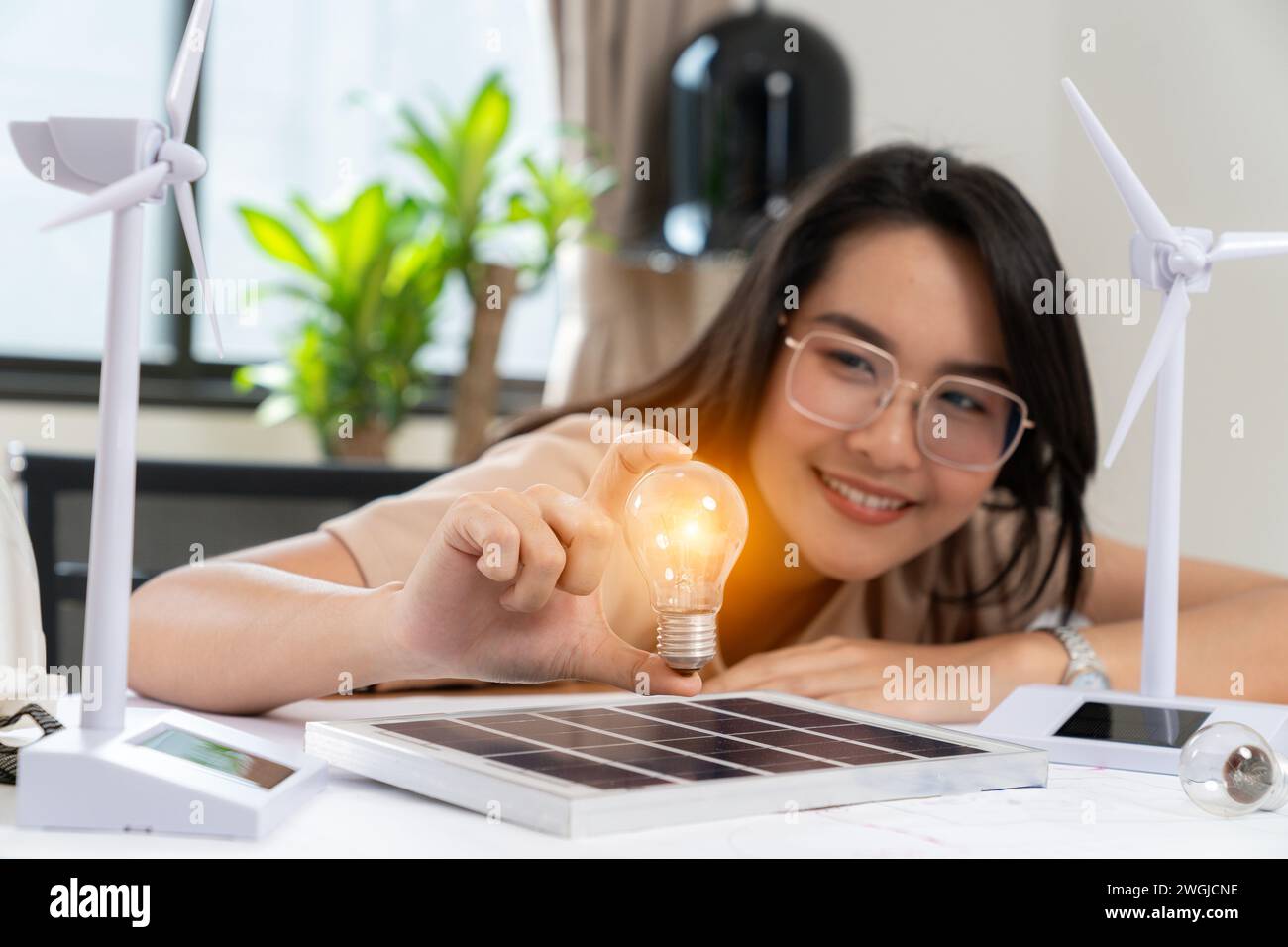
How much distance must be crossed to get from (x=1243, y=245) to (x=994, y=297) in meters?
0.37

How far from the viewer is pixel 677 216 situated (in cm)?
361

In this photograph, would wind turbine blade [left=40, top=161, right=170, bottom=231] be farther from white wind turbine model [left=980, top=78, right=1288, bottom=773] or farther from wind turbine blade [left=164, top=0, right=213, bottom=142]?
white wind turbine model [left=980, top=78, right=1288, bottom=773]

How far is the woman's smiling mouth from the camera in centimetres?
149

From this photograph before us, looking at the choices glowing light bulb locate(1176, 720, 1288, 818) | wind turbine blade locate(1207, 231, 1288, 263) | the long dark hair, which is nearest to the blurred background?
the long dark hair

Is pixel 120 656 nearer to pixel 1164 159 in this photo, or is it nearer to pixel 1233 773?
pixel 1233 773

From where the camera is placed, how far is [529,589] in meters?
0.81

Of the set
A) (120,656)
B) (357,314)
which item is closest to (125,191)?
(120,656)

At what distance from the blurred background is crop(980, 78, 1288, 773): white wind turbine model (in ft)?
4.23

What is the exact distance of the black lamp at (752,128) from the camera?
3.52 m

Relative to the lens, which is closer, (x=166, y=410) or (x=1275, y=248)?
(x=1275, y=248)
